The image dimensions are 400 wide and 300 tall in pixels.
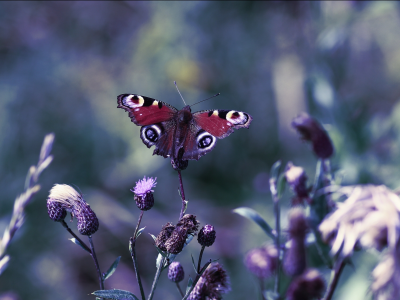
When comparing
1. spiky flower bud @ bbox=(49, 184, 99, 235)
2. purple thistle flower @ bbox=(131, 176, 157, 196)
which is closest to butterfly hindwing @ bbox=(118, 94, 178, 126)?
purple thistle flower @ bbox=(131, 176, 157, 196)

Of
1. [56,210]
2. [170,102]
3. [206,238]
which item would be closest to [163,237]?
[206,238]

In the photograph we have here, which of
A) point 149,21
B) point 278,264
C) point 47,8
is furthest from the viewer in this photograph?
point 47,8

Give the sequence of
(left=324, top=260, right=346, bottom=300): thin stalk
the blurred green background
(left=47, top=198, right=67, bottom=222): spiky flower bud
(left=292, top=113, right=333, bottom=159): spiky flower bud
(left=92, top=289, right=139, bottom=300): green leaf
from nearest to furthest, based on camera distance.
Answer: (left=92, top=289, right=139, bottom=300): green leaf → (left=324, top=260, right=346, bottom=300): thin stalk → (left=47, top=198, right=67, bottom=222): spiky flower bud → (left=292, top=113, right=333, bottom=159): spiky flower bud → the blurred green background

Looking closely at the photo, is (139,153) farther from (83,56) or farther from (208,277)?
(208,277)

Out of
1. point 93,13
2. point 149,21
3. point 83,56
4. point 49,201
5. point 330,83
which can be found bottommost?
point 49,201

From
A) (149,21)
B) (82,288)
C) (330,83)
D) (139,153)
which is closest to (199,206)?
(139,153)

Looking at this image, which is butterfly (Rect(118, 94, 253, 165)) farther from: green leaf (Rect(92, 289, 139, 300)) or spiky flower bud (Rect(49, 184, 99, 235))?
green leaf (Rect(92, 289, 139, 300))
